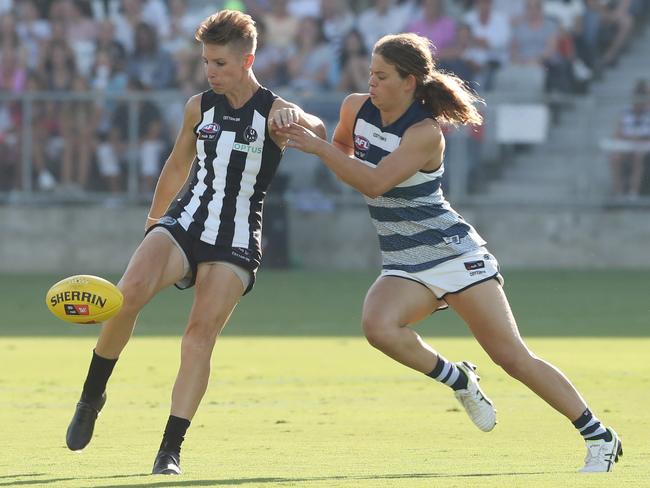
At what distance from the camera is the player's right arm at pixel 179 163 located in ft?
26.0

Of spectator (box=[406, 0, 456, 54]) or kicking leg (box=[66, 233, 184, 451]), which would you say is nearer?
kicking leg (box=[66, 233, 184, 451])

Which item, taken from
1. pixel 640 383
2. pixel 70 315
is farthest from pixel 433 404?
pixel 70 315

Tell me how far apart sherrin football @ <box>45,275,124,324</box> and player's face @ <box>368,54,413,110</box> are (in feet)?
5.39

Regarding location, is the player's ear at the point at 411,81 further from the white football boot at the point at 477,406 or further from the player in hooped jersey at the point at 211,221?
the white football boot at the point at 477,406

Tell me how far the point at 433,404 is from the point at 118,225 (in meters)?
12.2

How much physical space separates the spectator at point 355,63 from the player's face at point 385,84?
45.0ft

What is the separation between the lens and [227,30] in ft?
24.9

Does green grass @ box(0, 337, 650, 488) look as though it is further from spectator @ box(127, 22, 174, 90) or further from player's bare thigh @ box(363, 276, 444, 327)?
spectator @ box(127, 22, 174, 90)

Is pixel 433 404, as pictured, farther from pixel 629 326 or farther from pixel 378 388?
pixel 629 326

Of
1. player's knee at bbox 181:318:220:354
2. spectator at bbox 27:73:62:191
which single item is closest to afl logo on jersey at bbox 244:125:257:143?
player's knee at bbox 181:318:220:354

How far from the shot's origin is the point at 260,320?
15680 millimetres

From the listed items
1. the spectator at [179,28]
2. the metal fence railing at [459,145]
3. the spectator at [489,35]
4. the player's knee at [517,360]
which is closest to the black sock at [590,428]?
the player's knee at [517,360]

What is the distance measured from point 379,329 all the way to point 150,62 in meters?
15.4

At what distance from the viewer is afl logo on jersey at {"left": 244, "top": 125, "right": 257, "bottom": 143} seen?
774 cm
